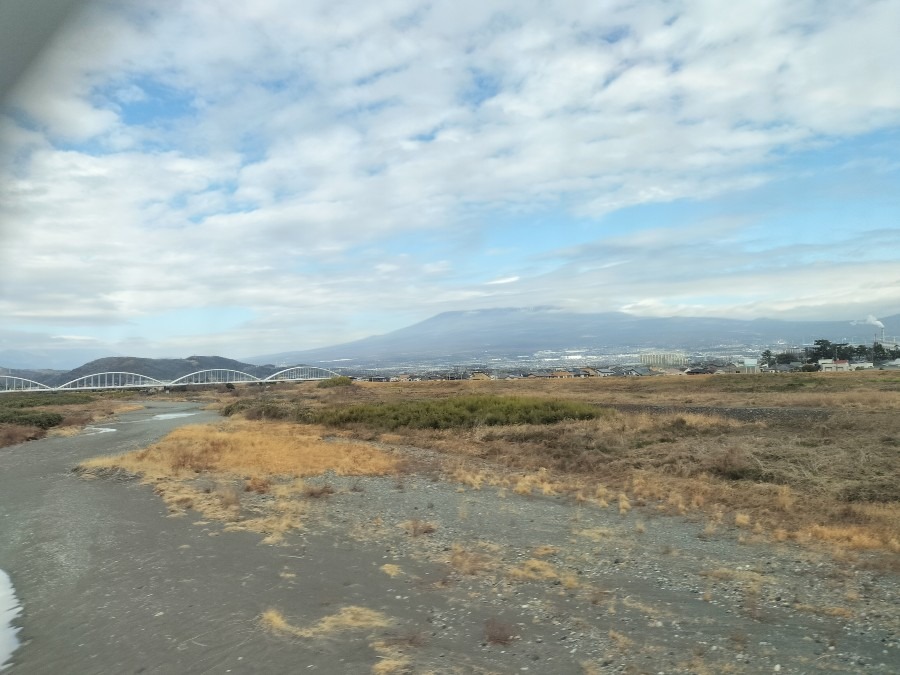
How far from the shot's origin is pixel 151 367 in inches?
6275

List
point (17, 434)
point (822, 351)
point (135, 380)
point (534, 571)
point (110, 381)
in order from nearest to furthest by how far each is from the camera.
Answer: point (534, 571), point (17, 434), point (822, 351), point (110, 381), point (135, 380)

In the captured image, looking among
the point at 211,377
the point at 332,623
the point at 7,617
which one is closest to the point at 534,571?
the point at 332,623

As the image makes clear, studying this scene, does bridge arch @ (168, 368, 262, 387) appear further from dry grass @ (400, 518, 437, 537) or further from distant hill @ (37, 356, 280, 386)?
dry grass @ (400, 518, 437, 537)

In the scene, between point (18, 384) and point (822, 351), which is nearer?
point (822, 351)

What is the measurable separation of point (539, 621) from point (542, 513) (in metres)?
5.91

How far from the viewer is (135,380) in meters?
129

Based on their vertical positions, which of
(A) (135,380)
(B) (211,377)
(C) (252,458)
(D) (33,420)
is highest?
(A) (135,380)

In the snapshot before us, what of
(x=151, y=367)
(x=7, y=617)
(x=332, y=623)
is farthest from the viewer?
(x=151, y=367)

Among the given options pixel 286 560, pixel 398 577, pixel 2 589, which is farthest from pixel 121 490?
pixel 398 577

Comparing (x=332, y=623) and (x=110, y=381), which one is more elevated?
(x=110, y=381)

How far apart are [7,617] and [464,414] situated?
2468 cm

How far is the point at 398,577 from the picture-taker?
28.8 feet

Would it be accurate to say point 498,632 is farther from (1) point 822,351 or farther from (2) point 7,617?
(1) point 822,351

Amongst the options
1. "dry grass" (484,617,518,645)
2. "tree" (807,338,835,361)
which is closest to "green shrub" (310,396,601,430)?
"dry grass" (484,617,518,645)
